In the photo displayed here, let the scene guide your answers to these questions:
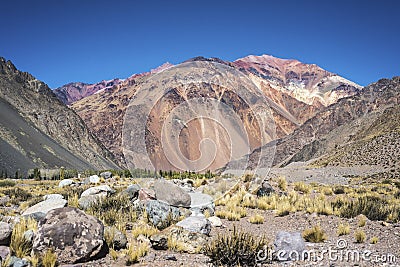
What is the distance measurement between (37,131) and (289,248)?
7251cm

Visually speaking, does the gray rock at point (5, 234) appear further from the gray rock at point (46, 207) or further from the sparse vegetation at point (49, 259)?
the gray rock at point (46, 207)

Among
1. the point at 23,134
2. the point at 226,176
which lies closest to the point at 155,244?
the point at 226,176

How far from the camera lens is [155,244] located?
7.61 metres

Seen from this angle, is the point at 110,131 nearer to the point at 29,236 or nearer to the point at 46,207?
the point at 46,207

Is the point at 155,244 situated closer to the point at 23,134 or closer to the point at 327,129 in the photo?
the point at 23,134

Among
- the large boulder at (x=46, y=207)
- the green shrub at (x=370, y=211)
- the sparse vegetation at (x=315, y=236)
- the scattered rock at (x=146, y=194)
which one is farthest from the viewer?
the scattered rock at (x=146, y=194)

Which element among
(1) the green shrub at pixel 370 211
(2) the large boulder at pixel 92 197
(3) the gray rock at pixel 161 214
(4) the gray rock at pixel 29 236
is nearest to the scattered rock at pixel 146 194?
(2) the large boulder at pixel 92 197

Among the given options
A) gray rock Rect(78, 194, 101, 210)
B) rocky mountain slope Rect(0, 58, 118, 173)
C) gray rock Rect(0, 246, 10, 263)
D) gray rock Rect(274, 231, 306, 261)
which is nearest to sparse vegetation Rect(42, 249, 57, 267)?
gray rock Rect(0, 246, 10, 263)

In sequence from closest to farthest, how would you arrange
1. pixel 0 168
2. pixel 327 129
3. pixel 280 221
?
1. pixel 280 221
2. pixel 0 168
3. pixel 327 129

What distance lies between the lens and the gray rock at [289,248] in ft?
23.0

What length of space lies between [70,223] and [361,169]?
153 ft

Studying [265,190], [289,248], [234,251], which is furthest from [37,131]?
[289,248]

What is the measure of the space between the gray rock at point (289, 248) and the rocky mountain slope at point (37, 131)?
48.3m

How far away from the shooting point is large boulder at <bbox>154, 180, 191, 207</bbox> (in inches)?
467
